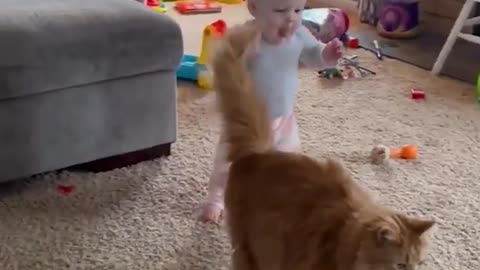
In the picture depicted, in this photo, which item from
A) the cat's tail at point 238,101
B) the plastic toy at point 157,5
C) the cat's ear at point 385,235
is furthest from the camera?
the plastic toy at point 157,5

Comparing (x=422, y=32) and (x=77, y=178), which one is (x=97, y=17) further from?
(x=422, y=32)

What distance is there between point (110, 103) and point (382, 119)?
3.01 feet

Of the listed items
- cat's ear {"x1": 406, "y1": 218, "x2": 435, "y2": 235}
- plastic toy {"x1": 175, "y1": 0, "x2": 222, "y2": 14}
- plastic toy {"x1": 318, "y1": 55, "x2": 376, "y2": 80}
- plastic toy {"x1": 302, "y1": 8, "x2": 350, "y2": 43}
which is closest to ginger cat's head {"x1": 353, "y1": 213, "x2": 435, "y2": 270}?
cat's ear {"x1": 406, "y1": 218, "x2": 435, "y2": 235}

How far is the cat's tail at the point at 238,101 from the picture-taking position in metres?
1.38

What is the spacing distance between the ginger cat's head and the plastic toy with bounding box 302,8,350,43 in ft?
6.03

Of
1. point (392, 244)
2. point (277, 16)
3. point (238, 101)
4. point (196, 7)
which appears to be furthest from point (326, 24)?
point (392, 244)

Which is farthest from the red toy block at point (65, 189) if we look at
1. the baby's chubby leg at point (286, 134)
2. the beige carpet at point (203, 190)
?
the baby's chubby leg at point (286, 134)

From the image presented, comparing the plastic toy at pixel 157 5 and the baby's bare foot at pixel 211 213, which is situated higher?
the baby's bare foot at pixel 211 213

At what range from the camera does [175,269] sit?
5.31 ft

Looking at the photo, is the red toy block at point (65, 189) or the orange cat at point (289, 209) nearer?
the orange cat at point (289, 209)

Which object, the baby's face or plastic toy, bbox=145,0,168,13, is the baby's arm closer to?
the baby's face

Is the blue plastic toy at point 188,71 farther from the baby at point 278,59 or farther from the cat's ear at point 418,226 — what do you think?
the cat's ear at point 418,226

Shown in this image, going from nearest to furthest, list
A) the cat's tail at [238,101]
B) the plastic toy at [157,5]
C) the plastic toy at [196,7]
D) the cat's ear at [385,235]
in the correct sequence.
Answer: the cat's ear at [385,235] → the cat's tail at [238,101] → the plastic toy at [157,5] → the plastic toy at [196,7]

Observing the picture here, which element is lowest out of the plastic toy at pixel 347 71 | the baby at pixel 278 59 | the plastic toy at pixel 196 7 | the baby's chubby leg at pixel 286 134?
the plastic toy at pixel 196 7
